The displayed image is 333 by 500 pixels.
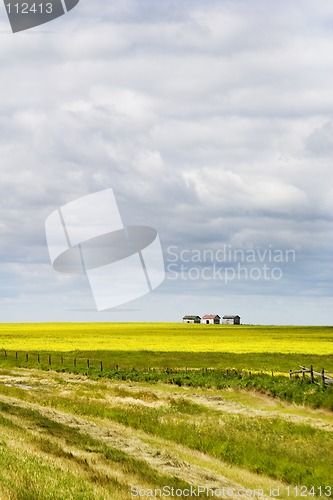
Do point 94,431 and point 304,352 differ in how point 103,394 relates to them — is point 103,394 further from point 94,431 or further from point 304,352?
point 304,352

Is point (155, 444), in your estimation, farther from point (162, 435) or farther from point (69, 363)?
point (69, 363)

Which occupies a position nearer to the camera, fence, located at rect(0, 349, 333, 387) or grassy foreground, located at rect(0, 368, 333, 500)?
grassy foreground, located at rect(0, 368, 333, 500)

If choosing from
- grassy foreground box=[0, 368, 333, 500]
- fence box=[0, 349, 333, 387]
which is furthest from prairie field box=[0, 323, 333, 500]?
fence box=[0, 349, 333, 387]

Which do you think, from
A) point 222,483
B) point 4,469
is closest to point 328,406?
point 222,483

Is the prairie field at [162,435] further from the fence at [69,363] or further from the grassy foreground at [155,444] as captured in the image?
the fence at [69,363]

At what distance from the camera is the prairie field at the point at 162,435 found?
14164mm

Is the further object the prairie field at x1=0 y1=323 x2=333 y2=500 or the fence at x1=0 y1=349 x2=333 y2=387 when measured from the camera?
the fence at x1=0 y1=349 x2=333 y2=387

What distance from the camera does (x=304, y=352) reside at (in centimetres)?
6969

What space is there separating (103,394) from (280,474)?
66.0ft

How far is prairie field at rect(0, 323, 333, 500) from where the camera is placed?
14.2 meters

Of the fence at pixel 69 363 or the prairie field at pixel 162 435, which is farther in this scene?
the fence at pixel 69 363

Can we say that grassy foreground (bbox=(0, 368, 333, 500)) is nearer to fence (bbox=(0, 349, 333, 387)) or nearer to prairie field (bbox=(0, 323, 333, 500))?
prairie field (bbox=(0, 323, 333, 500))

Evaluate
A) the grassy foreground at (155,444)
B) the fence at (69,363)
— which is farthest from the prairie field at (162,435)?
the fence at (69,363)

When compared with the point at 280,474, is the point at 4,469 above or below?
above
